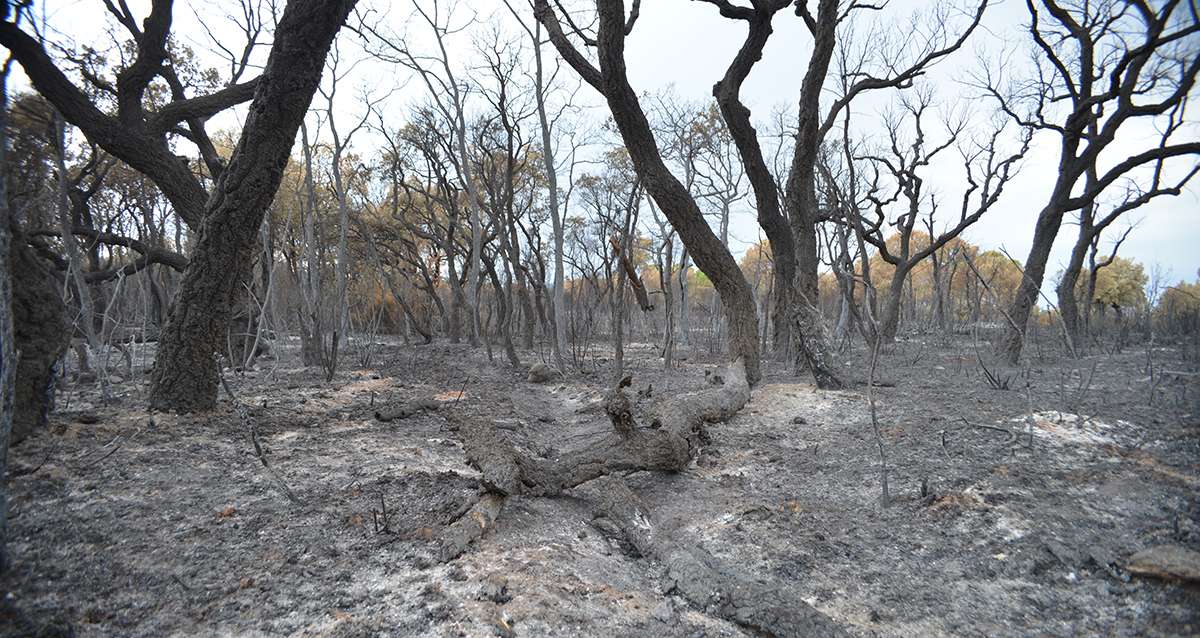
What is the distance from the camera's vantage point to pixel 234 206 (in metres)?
4.16

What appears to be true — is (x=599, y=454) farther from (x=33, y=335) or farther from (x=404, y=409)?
(x=33, y=335)

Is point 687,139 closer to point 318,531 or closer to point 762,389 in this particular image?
point 762,389

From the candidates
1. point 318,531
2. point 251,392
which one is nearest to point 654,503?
point 318,531

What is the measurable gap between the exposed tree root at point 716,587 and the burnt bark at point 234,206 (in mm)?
3340

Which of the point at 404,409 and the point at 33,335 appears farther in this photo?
the point at 404,409

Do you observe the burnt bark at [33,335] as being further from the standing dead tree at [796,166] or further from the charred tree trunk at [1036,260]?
the charred tree trunk at [1036,260]

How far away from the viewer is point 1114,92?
25.4ft

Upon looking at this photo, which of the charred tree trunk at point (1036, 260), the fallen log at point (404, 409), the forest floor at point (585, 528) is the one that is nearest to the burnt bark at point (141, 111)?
the forest floor at point (585, 528)

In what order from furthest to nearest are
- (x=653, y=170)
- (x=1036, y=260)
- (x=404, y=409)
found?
(x=1036, y=260), (x=653, y=170), (x=404, y=409)

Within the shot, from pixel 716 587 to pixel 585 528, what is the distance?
848mm

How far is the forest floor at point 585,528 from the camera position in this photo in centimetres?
184

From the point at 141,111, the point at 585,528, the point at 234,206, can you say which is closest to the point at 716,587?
the point at 585,528

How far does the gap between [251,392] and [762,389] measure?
540 cm

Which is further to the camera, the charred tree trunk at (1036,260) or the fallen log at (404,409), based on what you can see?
the charred tree trunk at (1036,260)
